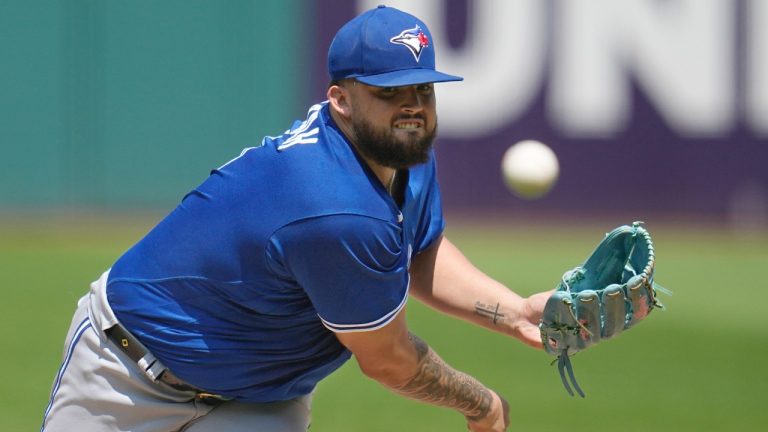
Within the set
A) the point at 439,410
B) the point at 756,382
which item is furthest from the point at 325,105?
the point at 756,382

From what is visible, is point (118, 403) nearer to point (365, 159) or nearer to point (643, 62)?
point (365, 159)

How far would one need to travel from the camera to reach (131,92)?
14938 millimetres

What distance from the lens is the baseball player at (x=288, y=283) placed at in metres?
3.88

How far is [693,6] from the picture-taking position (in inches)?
585

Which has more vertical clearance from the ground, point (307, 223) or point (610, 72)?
point (307, 223)

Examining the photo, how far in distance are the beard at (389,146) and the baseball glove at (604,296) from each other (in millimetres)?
678

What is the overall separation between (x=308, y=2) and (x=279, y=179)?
11.4 meters

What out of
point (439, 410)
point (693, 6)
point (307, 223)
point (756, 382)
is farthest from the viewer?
point (693, 6)

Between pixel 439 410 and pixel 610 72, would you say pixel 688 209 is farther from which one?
pixel 439 410

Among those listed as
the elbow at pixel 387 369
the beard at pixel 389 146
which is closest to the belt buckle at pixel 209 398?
the elbow at pixel 387 369

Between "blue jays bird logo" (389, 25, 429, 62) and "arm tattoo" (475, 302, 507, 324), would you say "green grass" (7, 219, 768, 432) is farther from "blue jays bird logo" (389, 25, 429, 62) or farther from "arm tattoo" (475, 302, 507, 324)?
"blue jays bird logo" (389, 25, 429, 62)

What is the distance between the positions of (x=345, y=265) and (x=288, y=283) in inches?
9.3

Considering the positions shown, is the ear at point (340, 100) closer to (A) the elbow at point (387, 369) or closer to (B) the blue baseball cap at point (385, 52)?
(B) the blue baseball cap at point (385, 52)

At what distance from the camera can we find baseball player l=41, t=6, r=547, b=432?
3.88 meters
